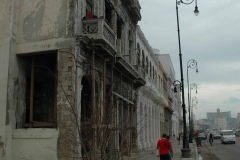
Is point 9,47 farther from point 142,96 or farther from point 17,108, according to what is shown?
point 142,96

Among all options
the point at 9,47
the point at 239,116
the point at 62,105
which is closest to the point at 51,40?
the point at 9,47

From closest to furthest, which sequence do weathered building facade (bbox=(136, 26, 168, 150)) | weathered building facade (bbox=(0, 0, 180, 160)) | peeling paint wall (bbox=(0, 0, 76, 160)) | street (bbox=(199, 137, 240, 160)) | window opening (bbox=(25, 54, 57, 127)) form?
weathered building facade (bbox=(0, 0, 180, 160)) → peeling paint wall (bbox=(0, 0, 76, 160)) → window opening (bbox=(25, 54, 57, 127)) → street (bbox=(199, 137, 240, 160)) → weathered building facade (bbox=(136, 26, 168, 150))

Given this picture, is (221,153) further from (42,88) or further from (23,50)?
(23,50)

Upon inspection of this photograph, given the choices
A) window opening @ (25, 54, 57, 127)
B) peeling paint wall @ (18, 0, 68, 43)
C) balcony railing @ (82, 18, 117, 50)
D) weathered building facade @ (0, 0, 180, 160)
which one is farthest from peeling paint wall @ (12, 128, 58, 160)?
balcony railing @ (82, 18, 117, 50)

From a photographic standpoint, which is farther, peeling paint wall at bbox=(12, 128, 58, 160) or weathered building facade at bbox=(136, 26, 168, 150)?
weathered building facade at bbox=(136, 26, 168, 150)

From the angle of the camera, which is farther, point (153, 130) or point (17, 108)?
point (153, 130)

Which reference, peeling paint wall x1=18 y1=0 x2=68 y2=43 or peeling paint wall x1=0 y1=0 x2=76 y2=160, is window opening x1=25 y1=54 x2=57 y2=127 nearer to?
peeling paint wall x1=0 y1=0 x2=76 y2=160

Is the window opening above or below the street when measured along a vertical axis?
above

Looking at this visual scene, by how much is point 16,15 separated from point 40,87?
3272 mm

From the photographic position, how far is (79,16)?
1213 cm

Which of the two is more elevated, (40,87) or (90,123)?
(40,87)

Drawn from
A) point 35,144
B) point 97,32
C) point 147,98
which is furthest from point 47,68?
point 147,98

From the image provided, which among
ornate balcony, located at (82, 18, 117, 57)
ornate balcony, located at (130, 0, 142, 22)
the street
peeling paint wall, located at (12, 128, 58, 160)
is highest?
ornate balcony, located at (130, 0, 142, 22)

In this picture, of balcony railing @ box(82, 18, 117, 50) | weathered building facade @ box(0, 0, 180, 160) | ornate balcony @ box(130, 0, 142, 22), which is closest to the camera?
weathered building facade @ box(0, 0, 180, 160)
